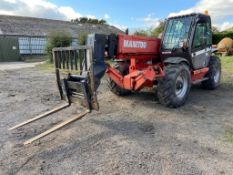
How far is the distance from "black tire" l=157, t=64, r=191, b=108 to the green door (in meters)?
23.9

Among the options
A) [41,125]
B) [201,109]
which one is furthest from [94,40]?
[201,109]

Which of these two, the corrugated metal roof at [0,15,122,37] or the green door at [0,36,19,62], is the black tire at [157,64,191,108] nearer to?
the green door at [0,36,19,62]

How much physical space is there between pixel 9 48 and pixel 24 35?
2.95 meters

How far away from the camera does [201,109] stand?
6.01 meters

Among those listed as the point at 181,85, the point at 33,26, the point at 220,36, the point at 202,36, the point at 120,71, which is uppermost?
the point at 33,26

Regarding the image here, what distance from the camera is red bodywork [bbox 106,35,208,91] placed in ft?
18.6

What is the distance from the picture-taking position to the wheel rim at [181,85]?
6204 millimetres

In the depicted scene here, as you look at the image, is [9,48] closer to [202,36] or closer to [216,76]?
[216,76]

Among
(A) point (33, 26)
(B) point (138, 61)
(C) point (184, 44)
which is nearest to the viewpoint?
(C) point (184, 44)

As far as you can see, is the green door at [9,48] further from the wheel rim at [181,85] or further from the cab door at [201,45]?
the wheel rim at [181,85]

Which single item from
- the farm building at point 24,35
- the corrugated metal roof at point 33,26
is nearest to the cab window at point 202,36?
the farm building at point 24,35

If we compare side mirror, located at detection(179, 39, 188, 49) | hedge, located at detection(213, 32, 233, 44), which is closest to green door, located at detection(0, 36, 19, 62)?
hedge, located at detection(213, 32, 233, 44)

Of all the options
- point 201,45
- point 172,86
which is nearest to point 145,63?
point 172,86

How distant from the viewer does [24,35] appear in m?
28.9
